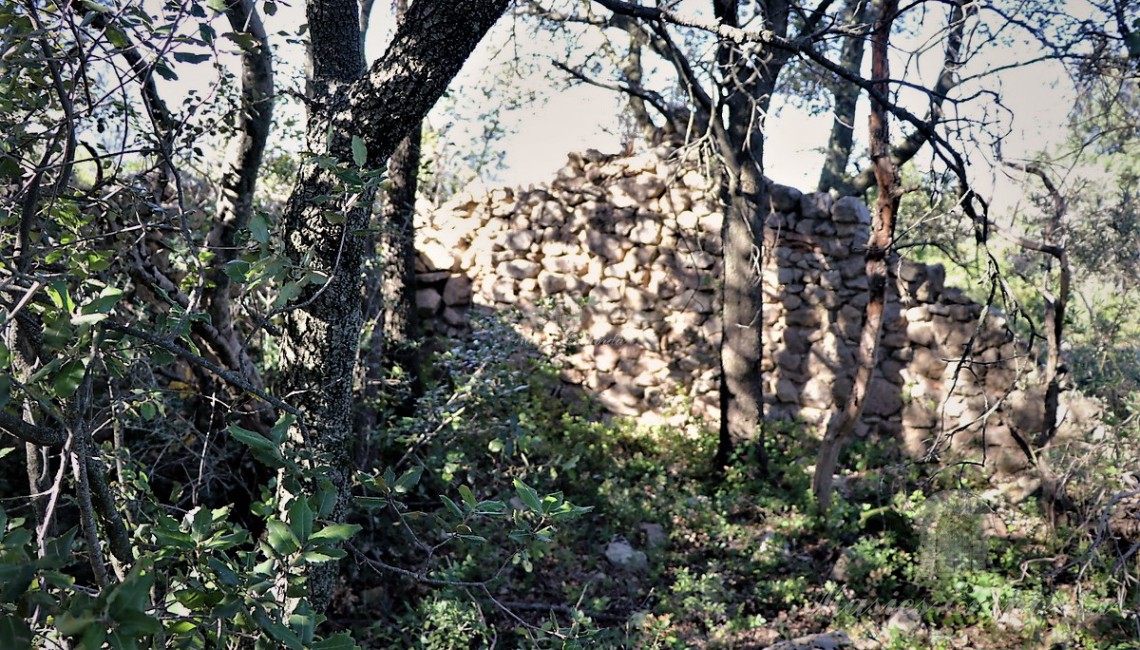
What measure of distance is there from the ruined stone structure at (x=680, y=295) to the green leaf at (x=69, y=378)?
Answer: 5733 mm

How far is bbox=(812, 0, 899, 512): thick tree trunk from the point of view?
16.7ft

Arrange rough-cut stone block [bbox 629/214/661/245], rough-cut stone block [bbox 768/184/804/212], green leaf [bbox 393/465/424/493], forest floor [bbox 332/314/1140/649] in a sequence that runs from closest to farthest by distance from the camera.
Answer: green leaf [bbox 393/465/424/493] → forest floor [bbox 332/314/1140/649] → rough-cut stone block [bbox 768/184/804/212] → rough-cut stone block [bbox 629/214/661/245]

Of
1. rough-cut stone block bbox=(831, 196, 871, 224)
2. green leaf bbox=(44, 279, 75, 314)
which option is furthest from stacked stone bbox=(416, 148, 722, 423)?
green leaf bbox=(44, 279, 75, 314)

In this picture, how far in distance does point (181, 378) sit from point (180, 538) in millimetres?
3054

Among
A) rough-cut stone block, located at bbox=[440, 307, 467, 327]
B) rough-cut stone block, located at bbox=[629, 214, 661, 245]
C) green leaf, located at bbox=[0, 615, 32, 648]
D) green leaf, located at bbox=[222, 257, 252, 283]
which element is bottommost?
green leaf, located at bbox=[0, 615, 32, 648]

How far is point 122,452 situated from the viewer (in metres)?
2.56

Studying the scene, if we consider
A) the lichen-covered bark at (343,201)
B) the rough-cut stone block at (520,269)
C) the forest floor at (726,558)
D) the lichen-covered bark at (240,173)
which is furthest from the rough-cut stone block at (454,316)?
the lichen-covered bark at (343,201)

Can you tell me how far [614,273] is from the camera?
758cm

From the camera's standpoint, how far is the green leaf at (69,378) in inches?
48.3

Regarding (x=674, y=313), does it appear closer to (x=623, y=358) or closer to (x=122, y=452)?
(x=623, y=358)

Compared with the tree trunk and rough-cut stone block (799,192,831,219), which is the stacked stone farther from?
the tree trunk

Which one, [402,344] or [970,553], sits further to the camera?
[402,344]

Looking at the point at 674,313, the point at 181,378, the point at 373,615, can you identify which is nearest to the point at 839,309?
the point at 674,313

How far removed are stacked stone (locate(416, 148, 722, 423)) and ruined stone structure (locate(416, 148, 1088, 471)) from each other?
1 cm
